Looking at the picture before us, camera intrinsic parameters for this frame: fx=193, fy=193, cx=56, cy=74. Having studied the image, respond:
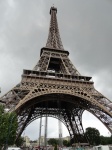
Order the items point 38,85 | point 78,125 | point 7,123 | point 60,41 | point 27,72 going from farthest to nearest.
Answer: point 60,41 < point 78,125 < point 27,72 < point 38,85 < point 7,123

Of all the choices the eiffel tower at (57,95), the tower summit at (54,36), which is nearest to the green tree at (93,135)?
the eiffel tower at (57,95)

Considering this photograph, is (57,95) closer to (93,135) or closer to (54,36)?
(54,36)

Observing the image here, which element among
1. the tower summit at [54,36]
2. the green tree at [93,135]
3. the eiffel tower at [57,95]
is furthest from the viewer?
the green tree at [93,135]

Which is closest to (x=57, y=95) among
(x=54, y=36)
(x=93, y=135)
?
(x=54, y=36)

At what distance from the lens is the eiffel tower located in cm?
3053

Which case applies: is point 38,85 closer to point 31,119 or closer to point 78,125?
point 31,119

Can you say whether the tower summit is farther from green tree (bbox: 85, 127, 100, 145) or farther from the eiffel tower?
green tree (bbox: 85, 127, 100, 145)

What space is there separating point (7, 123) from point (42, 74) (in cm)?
1395

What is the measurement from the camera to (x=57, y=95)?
111 feet

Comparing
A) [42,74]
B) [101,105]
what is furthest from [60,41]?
[101,105]

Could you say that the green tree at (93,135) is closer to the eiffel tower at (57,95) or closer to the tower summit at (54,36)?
the eiffel tower at (57,95)

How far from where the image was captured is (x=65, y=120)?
150 ft

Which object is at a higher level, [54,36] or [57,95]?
[54,36]

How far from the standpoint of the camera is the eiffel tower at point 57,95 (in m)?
30.5
